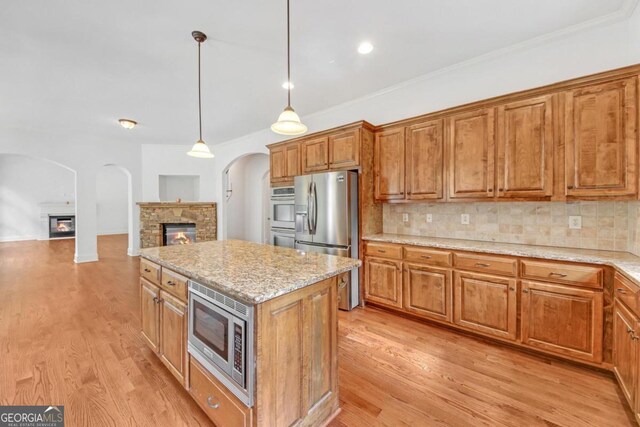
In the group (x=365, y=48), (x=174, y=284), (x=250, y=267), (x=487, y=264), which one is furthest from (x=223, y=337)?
(x=365, y=48)

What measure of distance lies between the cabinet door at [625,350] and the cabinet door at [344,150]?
8.13 ft

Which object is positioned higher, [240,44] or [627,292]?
[240,44]

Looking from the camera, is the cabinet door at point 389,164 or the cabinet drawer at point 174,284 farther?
the cabinet door at point 389,164

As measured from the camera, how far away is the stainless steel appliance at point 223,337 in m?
1.25

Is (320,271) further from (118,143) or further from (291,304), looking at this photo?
(118,143)

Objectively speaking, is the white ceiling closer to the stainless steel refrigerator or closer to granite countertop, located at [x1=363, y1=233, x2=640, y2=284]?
the stainless steel refrigerator

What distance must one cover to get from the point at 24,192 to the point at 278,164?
1002 centimetres

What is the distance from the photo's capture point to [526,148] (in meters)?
2.39

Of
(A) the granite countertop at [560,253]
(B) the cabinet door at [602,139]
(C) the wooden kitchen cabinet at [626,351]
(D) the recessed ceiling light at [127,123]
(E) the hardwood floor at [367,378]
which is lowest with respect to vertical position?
(E) the hardwood floor at [367,378]

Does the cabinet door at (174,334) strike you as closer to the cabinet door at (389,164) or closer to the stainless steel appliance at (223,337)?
the stainless steel appliance at (223,337)

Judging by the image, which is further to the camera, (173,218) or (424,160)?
(173,218)

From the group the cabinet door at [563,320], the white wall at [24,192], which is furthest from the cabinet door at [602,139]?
the white wall at [24,192]

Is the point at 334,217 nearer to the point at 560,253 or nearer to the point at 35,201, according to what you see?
the point at 560,253

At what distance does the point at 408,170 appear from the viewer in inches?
123
